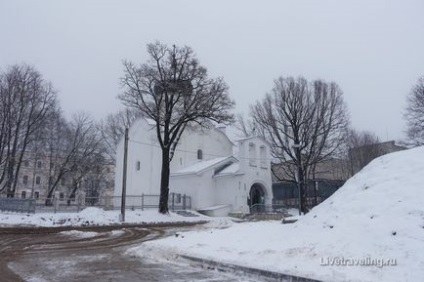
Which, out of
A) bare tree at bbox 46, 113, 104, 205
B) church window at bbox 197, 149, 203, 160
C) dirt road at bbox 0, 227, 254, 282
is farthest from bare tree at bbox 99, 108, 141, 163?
dirt road at bbox 0, 227, 254, 282

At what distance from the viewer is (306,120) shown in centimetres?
4062

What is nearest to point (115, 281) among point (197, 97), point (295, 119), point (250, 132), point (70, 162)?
point (197, 97)

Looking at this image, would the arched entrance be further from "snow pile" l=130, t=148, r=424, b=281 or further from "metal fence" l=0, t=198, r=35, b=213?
"snow pile" l=130, t=148, r=424, b=281

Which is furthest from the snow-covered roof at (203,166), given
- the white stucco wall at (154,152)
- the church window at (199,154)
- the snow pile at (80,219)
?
the snow pile at (80,219)

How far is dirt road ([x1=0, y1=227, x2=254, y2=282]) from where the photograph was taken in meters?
9.41

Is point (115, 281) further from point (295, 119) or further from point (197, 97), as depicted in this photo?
point (295, 119)

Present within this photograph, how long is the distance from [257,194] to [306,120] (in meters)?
10.6

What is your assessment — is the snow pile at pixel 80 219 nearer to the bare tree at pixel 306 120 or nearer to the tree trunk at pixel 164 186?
the tree trunk at pixel 164 186

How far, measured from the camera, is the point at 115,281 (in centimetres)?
895

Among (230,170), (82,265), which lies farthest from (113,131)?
(82,265)

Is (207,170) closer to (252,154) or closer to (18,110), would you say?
(252,154)

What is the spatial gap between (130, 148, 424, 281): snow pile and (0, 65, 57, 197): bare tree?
1260 inches

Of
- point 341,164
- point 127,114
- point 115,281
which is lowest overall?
point 115,281

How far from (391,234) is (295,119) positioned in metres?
32.5
